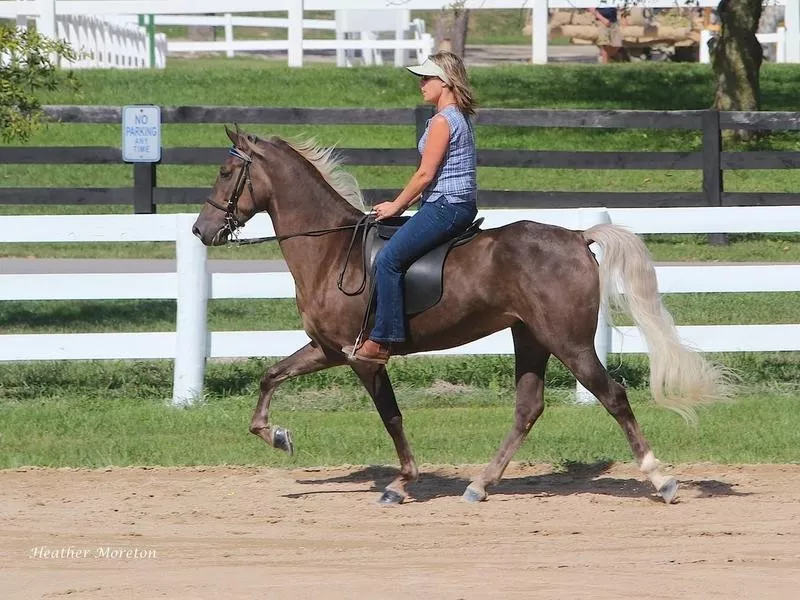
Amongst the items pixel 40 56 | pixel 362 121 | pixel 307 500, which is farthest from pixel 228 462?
pixel 362 121

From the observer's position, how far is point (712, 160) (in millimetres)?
17531

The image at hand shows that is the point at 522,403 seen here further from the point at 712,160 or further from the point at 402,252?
the point at 712,160

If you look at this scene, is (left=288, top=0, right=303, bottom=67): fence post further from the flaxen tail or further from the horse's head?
the flaxen tail

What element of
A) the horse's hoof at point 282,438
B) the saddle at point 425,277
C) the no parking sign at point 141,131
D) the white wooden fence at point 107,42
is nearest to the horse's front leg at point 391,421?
the saddle at point 425,277

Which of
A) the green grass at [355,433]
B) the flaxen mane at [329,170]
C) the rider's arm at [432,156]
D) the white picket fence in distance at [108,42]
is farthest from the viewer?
the white picket fence in distance at [108,42]

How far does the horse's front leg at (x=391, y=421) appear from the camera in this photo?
798 cm

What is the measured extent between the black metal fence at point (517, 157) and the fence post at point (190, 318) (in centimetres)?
669

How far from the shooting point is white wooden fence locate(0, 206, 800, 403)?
1054 centimetres

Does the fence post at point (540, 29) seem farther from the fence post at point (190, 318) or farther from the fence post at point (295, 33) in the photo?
the fence post at point (190, 318)

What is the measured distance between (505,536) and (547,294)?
4.65 feet

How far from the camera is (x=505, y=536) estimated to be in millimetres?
7086

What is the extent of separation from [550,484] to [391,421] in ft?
3.84

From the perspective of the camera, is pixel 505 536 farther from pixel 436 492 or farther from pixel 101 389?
pixel 101 389

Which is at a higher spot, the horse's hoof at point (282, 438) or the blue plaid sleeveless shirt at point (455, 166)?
the blue plaid sleeveless shirt at point (455, 166)
